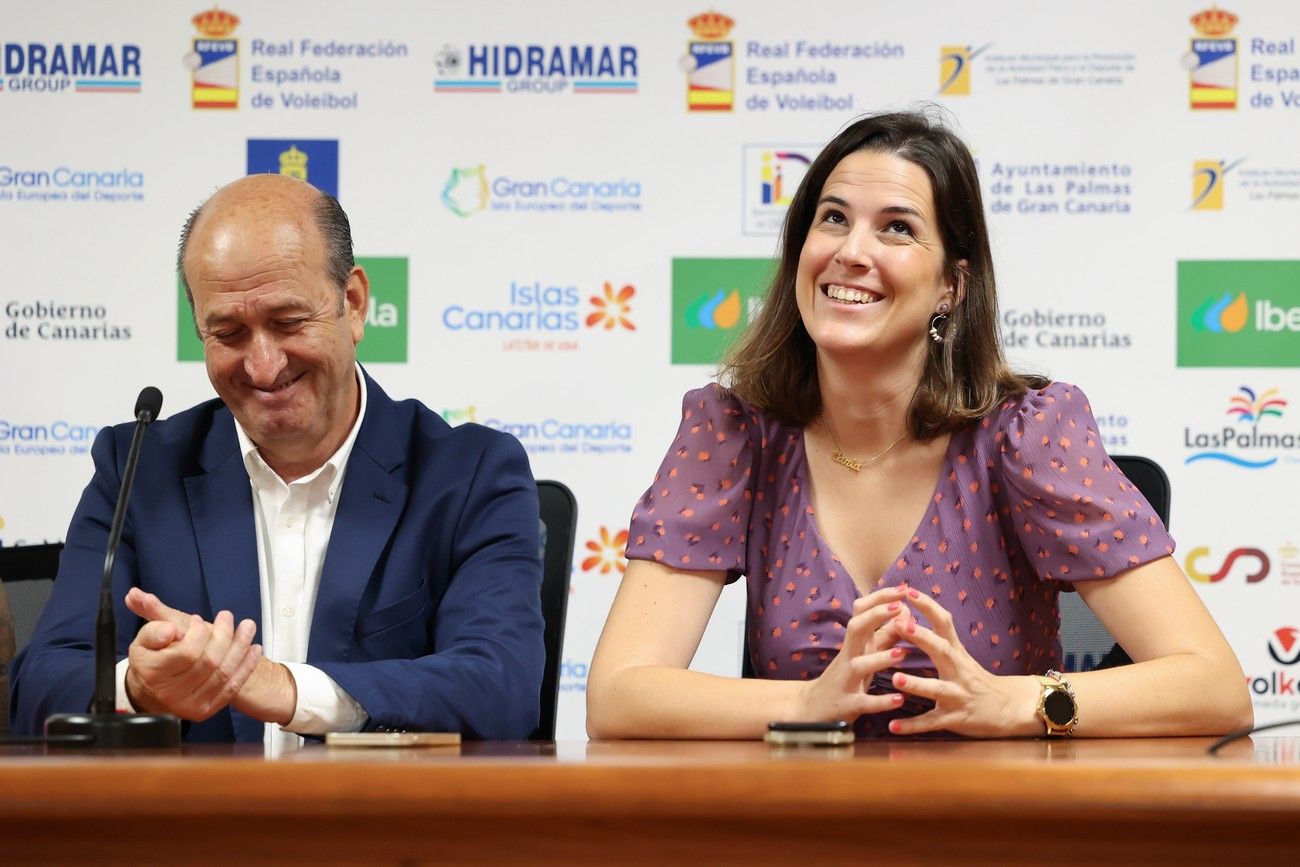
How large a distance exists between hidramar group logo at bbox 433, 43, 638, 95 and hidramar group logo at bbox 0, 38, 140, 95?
81 cm

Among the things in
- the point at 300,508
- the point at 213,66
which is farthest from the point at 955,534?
the point at 213,66

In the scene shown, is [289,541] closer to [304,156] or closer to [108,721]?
[108,721]

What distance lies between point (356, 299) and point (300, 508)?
0.32 m

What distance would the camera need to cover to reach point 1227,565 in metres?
3.42

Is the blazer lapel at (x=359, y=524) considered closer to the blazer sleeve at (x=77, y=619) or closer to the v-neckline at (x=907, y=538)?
the blazer sleeve at (x=77, y=619)

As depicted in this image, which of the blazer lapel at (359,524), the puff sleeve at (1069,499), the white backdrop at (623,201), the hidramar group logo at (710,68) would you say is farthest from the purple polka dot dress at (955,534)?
the hidramar group logo at (710,68)

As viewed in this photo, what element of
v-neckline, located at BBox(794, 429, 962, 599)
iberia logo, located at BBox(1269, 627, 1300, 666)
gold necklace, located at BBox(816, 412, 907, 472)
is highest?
gold necklace, located at BBox(816, 412, 907, 472)

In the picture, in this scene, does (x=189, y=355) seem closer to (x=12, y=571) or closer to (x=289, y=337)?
(x=12, y=571)

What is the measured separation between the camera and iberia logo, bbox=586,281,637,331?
3.55 meters

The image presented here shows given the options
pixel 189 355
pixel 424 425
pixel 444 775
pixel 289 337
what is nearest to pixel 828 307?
pixel 424 425

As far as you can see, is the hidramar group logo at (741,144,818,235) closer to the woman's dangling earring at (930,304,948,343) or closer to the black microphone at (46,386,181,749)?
the woman's dangling earring at (930,304,948,343)

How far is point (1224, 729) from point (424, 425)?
1.17 meters

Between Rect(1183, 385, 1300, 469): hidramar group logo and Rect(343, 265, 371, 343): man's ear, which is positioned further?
Rect(1183, 385, 1300, 469): hidramar group logo

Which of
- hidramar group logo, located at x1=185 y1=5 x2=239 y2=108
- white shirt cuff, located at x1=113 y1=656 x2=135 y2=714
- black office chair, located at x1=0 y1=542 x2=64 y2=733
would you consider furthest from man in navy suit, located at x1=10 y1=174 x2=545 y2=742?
hidramar group logo, located at x1=185 y1=5 x2=239 y2=108
